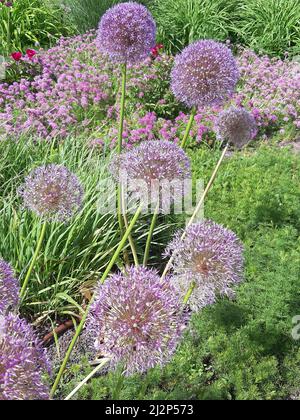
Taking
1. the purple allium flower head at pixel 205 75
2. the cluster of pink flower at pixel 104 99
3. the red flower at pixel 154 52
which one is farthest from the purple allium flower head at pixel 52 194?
the red flower at pixel 154 52

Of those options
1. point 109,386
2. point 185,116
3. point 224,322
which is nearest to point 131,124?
point 185,116

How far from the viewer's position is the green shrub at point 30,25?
8242mm

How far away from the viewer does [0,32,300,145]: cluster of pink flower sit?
5.61 meters

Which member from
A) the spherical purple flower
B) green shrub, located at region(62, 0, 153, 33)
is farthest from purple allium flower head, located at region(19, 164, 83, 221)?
green shrub, located at region(62, 0, 153, 33)

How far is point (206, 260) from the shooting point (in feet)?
6.91

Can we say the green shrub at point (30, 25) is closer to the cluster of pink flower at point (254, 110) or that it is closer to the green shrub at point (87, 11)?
the green shrub at point (87, 11)

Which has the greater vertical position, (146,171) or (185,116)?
(146,171)

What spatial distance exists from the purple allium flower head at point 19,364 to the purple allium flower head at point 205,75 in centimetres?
159

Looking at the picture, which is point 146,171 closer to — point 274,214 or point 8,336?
point 8,336

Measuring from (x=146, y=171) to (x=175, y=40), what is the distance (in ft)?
22.8

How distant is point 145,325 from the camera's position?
1.68 metres

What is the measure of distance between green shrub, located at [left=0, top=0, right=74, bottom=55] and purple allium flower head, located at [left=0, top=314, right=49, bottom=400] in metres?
6.93

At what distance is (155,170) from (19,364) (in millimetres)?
1173

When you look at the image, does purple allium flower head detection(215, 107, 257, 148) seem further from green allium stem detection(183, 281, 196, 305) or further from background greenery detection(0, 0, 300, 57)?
background greenery detection(0, 0, 300, 57)
